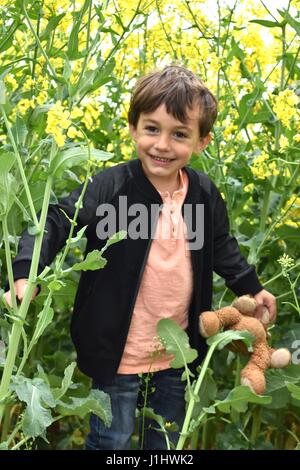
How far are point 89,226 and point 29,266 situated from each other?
0.33 meters

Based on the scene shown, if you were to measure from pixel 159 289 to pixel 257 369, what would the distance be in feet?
1.25

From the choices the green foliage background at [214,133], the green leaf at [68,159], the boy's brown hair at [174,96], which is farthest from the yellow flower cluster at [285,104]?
the green leaf at [68,159]

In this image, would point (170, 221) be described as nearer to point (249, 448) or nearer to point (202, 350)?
point (202, 350)

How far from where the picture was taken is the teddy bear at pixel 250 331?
2557 millimetres

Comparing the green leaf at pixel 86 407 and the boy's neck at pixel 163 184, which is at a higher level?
the boy's neck at pixel 163 184

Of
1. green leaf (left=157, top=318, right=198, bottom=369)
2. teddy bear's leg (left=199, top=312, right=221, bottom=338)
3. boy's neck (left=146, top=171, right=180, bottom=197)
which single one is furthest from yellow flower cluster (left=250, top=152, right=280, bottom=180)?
green leaf (left=157, top=318, right=198, bottom=369)

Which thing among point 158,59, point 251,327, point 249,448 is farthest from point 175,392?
point 158,59

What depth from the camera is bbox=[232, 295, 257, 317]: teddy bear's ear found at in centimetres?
265

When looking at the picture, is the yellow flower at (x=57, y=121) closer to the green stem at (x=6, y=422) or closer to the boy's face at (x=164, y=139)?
the boy's face at (x=164, y=139)

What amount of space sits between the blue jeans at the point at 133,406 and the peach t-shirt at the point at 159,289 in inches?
2.3

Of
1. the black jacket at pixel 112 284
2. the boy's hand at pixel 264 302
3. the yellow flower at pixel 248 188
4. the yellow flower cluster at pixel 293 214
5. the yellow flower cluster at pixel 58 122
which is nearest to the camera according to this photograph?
the yellow flower cluster at pixel 58 122

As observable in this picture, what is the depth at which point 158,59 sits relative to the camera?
351 centimetres

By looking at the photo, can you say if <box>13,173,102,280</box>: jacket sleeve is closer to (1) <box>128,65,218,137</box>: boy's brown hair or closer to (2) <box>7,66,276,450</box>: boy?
(2) <box>7,66,276,450</box>: boy

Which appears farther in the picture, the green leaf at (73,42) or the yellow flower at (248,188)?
the yellow flower at (248,188)
